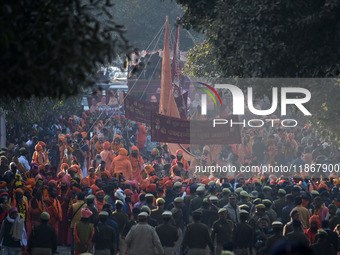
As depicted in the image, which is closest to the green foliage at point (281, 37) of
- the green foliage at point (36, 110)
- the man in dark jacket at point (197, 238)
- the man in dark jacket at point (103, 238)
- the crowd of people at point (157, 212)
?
the crowd of people at point (157, 212)

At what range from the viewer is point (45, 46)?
5.56 meters

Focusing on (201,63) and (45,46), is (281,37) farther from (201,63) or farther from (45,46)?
(201,63)

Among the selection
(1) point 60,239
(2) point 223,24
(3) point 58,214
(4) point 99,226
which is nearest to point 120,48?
(4) point 99,226

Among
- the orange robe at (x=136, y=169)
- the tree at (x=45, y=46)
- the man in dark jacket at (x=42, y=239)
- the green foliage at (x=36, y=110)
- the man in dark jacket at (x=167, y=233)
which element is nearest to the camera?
the tree at (x=45, y=46)

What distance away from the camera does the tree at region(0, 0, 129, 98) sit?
5.47 m

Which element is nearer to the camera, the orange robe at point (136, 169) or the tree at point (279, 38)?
the tree at point (279, 38)

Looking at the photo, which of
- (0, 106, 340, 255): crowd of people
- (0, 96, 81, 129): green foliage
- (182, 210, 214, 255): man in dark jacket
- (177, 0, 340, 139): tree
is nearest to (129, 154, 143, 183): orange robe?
(0, 106, 340, 255): crowd of people

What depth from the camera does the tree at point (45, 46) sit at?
5.47 m

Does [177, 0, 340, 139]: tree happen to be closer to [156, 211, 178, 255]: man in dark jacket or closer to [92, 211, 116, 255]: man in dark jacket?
[156, 211, 178, 255]: man in dark jacket

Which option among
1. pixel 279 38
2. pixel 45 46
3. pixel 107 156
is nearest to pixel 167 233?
A: pixel 279 38

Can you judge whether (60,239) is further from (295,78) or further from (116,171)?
(295,78)

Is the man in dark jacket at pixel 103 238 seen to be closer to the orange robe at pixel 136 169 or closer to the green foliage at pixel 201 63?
the orange robe at pixel 136 169

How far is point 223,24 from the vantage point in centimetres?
1306

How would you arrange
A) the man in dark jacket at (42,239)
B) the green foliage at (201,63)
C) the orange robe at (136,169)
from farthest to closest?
the green foliage at (201,63) < the orange robe at (136,169) < the man in dark jacket at (42,239)
